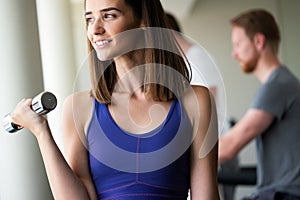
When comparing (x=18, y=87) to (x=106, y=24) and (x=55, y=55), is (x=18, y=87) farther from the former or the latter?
(x=55, y=55)

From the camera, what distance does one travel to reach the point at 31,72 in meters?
1.36

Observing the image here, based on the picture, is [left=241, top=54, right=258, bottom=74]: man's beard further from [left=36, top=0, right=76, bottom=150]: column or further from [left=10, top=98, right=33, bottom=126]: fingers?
[left=10, top=98, right=33, bottom=126]: fingers

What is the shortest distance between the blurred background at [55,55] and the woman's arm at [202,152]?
21 centimetres

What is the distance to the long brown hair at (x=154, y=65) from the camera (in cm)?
116

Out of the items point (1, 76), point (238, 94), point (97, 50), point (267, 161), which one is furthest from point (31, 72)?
point (238, 94)

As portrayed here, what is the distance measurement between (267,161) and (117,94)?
1.07m

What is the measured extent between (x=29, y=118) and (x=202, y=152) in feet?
1.16

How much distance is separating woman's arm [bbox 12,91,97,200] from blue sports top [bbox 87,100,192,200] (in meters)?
0.03

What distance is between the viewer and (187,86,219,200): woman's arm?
117cm

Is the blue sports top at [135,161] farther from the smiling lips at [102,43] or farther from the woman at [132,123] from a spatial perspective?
the smiling lips at [102,43]

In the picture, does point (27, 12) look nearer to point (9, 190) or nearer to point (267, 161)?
point (9, 190)

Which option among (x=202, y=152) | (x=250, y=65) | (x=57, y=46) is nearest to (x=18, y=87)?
(x=202, y=152)

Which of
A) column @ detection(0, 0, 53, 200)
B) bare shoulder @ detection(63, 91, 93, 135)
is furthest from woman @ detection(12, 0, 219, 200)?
column @ detection(0, 0, 53, 200)

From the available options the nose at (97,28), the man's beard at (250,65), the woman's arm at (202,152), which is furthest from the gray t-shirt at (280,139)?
the nose at (97,28)
